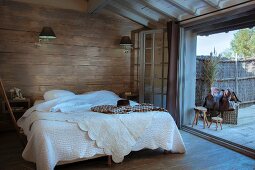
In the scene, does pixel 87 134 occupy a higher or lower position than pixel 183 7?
lower

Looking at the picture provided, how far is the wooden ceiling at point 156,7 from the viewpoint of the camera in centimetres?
336

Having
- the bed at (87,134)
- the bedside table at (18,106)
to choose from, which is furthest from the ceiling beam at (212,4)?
the bedside table at (18,106)

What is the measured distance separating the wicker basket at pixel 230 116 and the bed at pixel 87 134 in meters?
2.22

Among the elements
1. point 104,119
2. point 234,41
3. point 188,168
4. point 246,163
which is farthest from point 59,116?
point 234,41

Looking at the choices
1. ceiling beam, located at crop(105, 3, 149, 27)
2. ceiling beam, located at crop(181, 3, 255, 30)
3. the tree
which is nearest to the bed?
ceiling beam, located at crop(181, 3, 255, 30)

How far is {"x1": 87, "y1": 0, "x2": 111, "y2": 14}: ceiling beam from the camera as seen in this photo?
Result: 12.6 ft

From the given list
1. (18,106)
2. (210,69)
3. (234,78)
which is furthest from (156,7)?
(234,78)

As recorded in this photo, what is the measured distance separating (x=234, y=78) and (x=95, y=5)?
3862 mm

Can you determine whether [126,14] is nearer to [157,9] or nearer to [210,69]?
[157,9]

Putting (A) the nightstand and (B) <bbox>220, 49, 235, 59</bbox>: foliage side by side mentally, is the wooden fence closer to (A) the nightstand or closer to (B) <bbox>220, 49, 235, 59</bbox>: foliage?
(B) <bbox>220, 49, 235, 59</bbox>: foliage

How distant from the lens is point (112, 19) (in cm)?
477

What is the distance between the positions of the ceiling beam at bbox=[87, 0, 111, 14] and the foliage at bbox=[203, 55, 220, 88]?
2.76 metres

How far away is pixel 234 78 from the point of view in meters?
5.73

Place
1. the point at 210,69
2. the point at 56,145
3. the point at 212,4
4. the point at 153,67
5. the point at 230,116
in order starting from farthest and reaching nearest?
the point at 210,69, the point at 230,116, the point at 153,67, the point at 212,4, the point at 56,145
